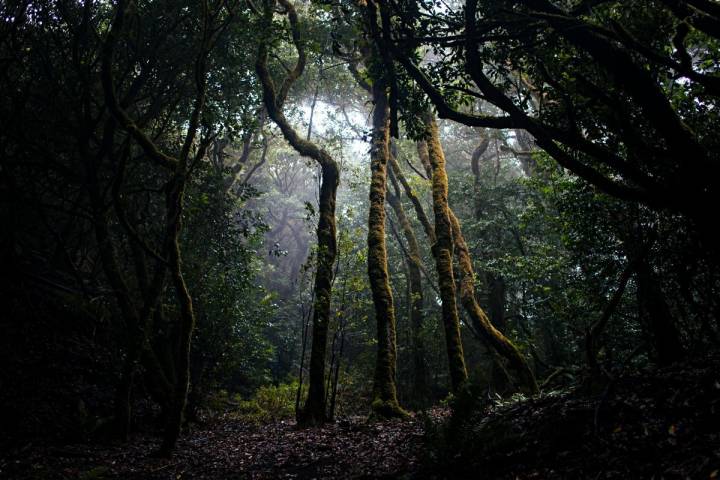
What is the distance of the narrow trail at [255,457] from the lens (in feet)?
19.5

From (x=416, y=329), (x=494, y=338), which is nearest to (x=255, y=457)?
(x=494, y=338)

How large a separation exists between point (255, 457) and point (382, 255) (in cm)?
544

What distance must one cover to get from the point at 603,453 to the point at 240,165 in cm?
1720

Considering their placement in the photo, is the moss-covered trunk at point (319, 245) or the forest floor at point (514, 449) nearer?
the forest floor at point (514, 449)

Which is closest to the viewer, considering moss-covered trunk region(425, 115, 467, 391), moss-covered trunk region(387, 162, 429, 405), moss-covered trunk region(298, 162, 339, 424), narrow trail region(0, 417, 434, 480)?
narrow trail region(0, 417, 434, 480)

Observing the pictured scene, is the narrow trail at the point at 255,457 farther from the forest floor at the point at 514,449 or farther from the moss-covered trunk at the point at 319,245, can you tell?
the moss-covered trunk at the point at 319,245

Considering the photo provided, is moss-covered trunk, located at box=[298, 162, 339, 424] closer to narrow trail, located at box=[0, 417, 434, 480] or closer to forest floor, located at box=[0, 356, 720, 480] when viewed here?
narrow trail, located at box=[0, 417, 434, 480]

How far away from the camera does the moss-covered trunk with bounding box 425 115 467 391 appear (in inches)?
403

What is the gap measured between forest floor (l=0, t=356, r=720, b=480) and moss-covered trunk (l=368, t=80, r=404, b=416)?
1.67m

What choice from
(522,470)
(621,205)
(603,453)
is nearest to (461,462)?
(522,470)

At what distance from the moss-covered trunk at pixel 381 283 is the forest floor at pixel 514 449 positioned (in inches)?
65.9

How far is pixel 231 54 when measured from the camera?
13.6 metres

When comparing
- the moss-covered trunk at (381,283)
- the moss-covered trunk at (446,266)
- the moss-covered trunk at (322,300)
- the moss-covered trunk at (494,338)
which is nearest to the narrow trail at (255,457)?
the moss-covered trunk at (322,300)

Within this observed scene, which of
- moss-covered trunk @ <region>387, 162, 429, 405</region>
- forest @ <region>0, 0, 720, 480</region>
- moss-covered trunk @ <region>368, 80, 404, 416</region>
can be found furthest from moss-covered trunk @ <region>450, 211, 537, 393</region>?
moss-covered trunk @ <region>387, 162, 429, 405</region>
